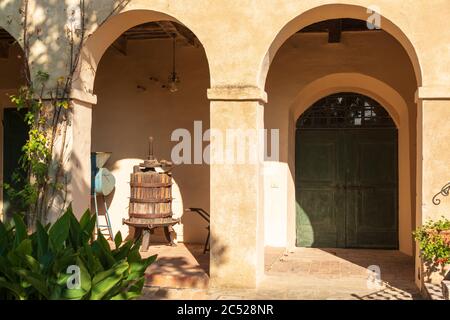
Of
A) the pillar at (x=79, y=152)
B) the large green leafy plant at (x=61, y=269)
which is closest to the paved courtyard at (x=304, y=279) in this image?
the pillar at (x=79, y=152)

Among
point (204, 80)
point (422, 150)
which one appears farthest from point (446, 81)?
point (204, 80)

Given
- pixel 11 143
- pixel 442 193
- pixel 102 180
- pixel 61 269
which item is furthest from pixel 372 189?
pixel 61 269

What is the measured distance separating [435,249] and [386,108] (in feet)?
14.4

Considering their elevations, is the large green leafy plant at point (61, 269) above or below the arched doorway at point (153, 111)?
below

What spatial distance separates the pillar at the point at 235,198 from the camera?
665cm

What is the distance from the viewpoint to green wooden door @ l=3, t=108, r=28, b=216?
10.4m

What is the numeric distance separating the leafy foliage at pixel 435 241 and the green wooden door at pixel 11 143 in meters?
7.42

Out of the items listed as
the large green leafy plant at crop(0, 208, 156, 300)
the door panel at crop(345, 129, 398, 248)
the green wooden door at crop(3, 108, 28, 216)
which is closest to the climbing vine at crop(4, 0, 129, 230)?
the large green leafy plant at crop(0, 208, 156, 300)

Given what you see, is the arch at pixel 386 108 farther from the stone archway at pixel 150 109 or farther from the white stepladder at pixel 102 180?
the white stepladder at pixel 102 180

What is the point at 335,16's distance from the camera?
6836 mm

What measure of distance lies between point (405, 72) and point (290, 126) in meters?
2.07

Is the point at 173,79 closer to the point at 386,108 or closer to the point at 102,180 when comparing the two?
the point at 102,180

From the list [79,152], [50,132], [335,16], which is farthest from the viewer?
[79,152]

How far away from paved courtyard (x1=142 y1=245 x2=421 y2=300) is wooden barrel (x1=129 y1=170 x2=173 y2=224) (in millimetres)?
609
